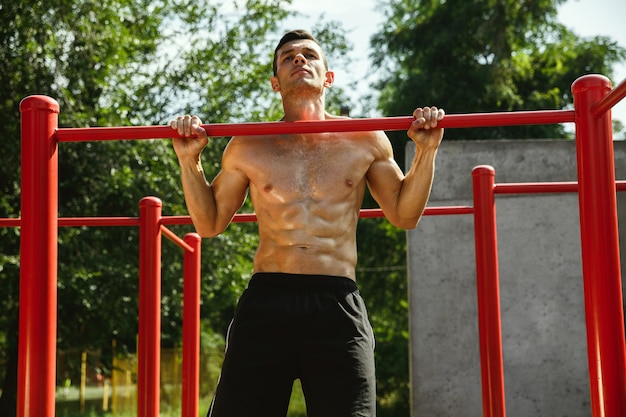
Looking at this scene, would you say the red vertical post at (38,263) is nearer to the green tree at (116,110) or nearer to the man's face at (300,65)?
the man's face at (300,65)

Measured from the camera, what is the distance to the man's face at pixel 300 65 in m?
2.64

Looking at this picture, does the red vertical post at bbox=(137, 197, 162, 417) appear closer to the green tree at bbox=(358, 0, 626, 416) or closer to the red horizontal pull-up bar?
the red horizontal pull-up bar

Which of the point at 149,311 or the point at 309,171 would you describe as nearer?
the point at 309,171

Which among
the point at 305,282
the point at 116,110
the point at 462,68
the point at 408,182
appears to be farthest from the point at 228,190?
the point at 462,68

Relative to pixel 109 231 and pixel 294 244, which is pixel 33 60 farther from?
pixel 294 244

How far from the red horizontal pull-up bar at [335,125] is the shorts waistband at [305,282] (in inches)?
15.6

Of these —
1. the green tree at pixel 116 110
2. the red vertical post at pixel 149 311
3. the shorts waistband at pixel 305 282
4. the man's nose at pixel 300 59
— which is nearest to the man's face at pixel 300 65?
the man's nose at pixel 300 59

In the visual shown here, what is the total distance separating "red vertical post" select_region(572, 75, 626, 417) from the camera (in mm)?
2059

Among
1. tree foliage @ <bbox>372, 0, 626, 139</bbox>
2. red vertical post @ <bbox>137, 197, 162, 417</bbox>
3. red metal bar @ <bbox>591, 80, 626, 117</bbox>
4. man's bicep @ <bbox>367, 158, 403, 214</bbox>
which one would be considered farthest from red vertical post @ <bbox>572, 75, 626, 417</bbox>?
tree foliage @ <bbox>372, 0, 626, 139</bbox>

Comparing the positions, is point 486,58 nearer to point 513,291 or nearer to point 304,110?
point 513,291

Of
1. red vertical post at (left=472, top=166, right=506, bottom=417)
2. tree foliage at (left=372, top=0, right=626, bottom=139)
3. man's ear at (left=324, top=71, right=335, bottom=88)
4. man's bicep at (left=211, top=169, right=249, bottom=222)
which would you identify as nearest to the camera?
man's bicep at (left=211, top=169, right=249, bottom=222)

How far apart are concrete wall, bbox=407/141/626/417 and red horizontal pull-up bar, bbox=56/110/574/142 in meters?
5.58

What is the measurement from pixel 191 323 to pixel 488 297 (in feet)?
5.38

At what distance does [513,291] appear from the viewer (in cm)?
767
